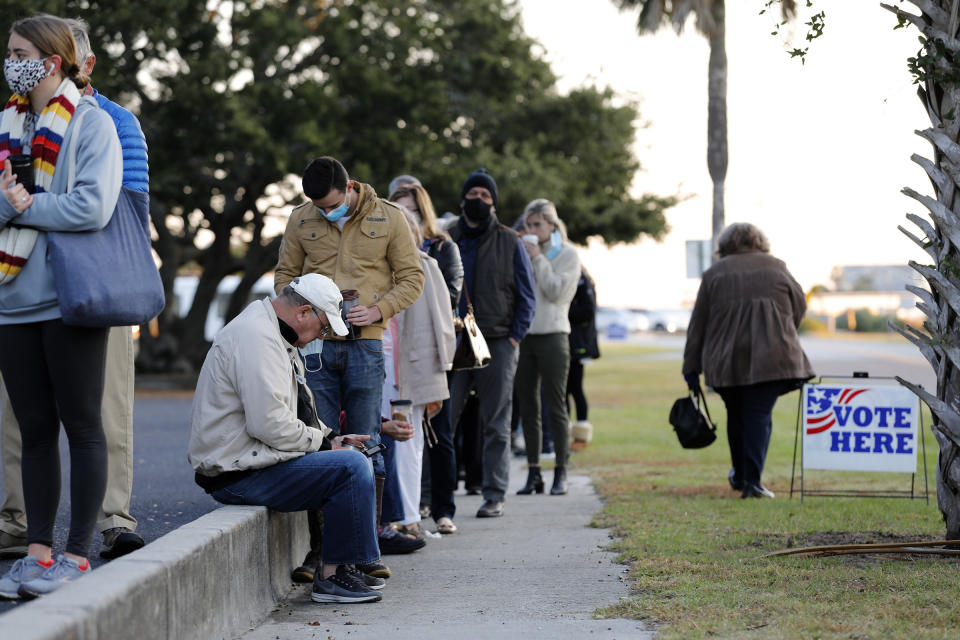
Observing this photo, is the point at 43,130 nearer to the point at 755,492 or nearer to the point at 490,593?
the point at 490,593

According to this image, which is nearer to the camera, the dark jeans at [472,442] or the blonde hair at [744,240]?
the blonde hair at [744,240]

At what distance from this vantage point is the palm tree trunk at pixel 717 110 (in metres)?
25.0

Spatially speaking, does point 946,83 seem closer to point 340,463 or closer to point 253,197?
point 340,463

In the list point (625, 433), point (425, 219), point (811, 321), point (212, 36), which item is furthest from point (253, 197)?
point (811, 321)

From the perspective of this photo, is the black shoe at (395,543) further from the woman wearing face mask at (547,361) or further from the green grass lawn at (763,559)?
the woman wearing face mask at (547,361)

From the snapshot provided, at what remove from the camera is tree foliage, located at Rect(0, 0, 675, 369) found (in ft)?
78.2

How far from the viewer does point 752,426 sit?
8797 mm

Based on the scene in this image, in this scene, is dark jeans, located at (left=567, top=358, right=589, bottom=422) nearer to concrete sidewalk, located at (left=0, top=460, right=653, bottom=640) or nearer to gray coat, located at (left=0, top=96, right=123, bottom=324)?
concrete sidewalk, located at (left=0, top=460, right=653, bottom=640)

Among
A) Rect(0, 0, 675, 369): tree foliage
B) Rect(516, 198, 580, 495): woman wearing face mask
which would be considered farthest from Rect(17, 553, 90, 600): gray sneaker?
Rect(0, 0, 675, 369): tree foliage

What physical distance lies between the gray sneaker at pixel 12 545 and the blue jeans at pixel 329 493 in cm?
91

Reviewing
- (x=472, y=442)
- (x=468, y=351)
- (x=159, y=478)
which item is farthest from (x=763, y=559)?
(x=159, y=478)

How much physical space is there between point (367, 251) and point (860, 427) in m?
4.03

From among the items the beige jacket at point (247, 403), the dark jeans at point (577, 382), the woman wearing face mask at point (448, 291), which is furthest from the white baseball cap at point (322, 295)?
the dark jeans at point (577, 382)

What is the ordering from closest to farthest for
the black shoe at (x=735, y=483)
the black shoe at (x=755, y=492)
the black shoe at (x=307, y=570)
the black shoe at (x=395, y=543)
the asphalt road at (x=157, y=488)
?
1. the black shoe at (x=307, y=570)
2. the asphalt road at (x=157, y=488)
3. the black shoe at (x=395, y=543)
4. the black shoe at (x=755, y=492)
5. the black shoe at (x=735, y=483)
